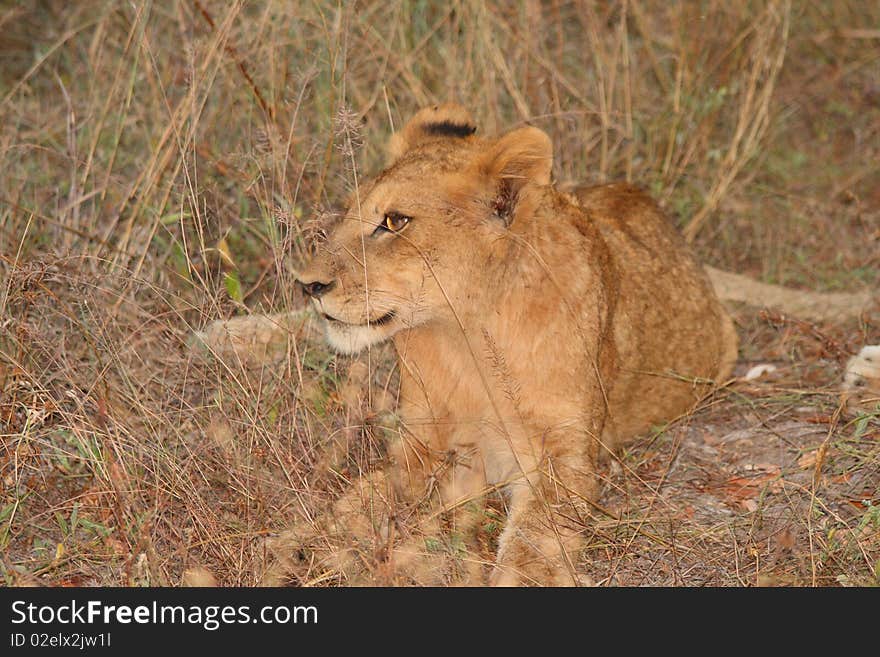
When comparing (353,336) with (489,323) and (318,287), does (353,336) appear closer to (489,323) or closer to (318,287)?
(318,287)

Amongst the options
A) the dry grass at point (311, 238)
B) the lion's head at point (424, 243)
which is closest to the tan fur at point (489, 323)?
the lion's head at point (424, 243)

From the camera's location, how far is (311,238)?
14.5 feet

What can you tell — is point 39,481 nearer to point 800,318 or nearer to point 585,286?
point 585,286

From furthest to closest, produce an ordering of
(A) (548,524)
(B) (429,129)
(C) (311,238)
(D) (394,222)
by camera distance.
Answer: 1. (C) (311,238)
2. (B) (429,129)
3. (D) (394,222)
4. (A) (548,524)

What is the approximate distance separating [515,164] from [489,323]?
0.52m

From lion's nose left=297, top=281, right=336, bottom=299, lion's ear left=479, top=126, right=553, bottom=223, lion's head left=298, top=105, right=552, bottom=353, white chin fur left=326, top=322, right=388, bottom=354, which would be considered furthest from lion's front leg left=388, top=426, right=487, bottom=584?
lion's ear left=479, top=126, right=553, bottom=223

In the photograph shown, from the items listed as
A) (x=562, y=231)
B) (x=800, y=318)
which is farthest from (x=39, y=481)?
(x=800, y=318)

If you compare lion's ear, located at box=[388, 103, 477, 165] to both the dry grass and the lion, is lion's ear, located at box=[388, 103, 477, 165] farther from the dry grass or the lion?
the dry grass

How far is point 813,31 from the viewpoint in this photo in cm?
805

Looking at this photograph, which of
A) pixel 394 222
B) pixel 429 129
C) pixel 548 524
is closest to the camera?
pixel 548 524

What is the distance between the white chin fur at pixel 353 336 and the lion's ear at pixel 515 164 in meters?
0.55

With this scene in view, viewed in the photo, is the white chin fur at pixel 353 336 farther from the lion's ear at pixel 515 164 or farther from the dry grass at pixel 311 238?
the lion's ear at pixel 515 164

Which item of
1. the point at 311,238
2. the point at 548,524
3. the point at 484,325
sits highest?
the point at 311,238

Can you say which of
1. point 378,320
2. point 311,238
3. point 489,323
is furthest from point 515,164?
point 311,238
